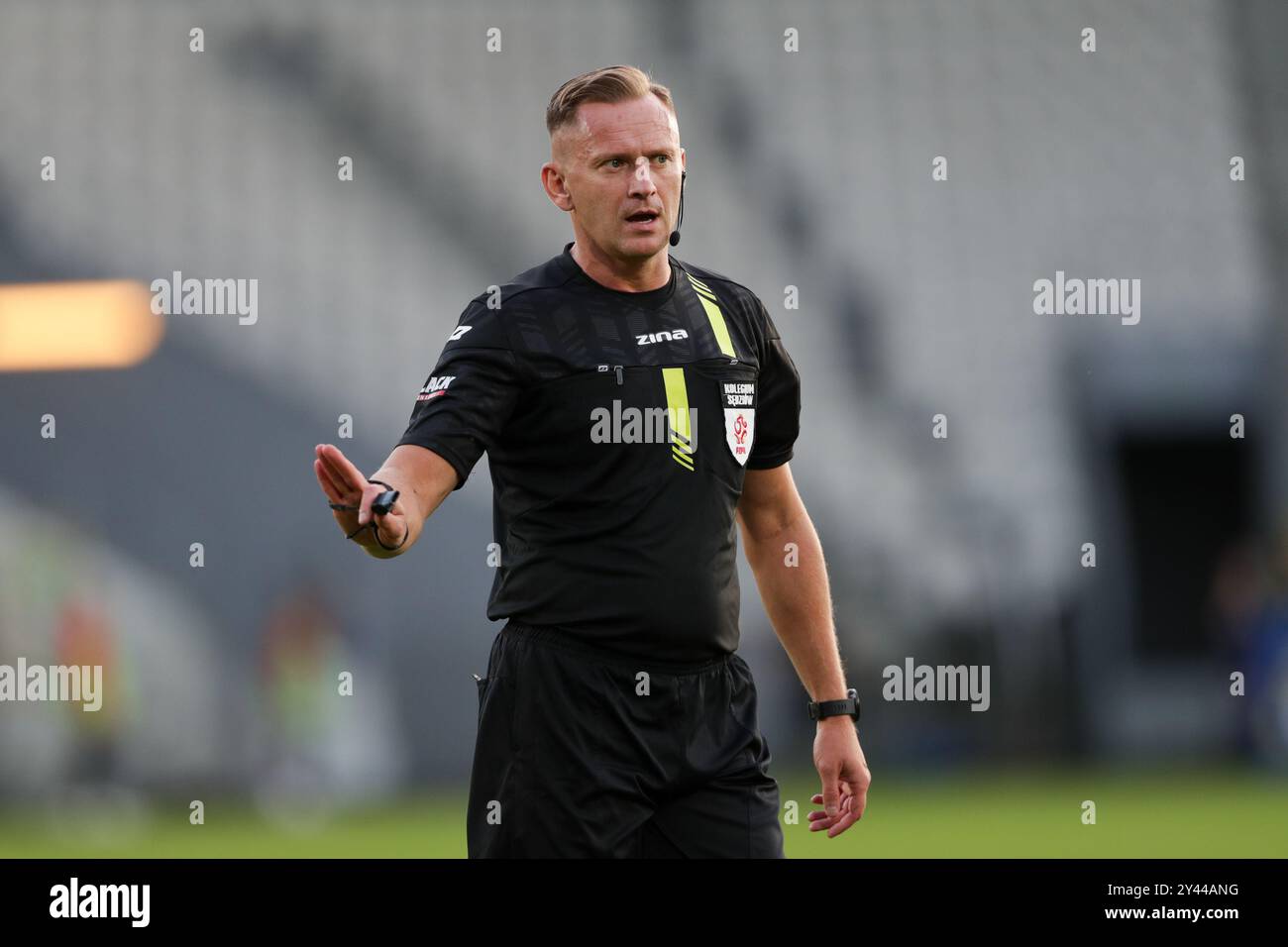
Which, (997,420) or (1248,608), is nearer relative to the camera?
(1248,608)

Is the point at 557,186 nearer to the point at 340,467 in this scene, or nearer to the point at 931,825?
the point at 340,467

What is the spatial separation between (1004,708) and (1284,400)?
4.26m

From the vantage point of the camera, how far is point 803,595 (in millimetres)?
3475

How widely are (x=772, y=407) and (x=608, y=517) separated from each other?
21.3 inches

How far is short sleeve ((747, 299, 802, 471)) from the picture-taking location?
11.2ft

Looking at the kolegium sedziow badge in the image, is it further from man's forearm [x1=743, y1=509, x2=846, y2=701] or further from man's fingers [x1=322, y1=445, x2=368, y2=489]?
man's fingers [x1=322, y1=445, x2=368, y2=489]

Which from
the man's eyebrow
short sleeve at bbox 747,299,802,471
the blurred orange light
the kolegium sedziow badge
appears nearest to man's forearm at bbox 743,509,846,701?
short sleeve at bbox 747,299,802,471

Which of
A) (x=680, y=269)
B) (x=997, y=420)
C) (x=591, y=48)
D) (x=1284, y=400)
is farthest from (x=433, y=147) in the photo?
(x=680, y=269)

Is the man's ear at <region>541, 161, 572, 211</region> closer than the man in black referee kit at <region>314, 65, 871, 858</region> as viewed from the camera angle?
No

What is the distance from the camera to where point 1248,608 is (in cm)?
1355

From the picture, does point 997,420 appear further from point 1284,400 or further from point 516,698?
point 516,698

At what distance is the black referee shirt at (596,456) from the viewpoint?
3061mm

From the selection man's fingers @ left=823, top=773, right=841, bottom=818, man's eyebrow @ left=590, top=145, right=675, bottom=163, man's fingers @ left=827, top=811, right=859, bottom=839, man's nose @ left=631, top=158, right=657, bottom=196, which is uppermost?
man's eyebrow @ left=590, top=145, right=675, bottom=163

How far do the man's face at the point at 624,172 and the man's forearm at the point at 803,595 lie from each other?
0.69 meters
